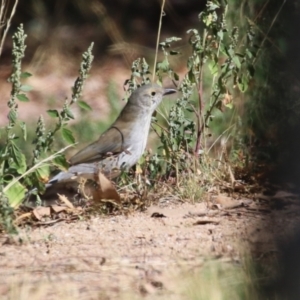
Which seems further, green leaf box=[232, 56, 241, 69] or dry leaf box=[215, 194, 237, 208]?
green leaf box=[232, 56, 241, 69]

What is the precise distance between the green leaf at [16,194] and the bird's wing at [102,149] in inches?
33.3

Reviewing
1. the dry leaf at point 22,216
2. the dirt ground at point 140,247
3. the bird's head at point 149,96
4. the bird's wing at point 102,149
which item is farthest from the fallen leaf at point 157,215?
the bird's head at point 149,96

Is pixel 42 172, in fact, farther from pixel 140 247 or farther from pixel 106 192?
pixel 140 247

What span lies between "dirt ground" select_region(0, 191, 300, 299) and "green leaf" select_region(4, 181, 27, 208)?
177 millimetres

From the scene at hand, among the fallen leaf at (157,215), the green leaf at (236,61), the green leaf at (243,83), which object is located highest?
the green leaf at (236,61)

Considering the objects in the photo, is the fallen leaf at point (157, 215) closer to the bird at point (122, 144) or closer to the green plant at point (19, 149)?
the green plant at point (19, 149)

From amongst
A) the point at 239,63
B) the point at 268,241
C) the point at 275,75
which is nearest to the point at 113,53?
the point at 275,75

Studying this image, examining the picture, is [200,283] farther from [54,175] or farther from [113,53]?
[113,53]

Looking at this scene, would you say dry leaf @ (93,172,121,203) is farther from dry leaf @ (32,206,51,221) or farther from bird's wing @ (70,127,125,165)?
bird's wing @ (70,127,125,165)

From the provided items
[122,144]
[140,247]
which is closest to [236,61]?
[122,144]

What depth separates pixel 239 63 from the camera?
4.88 meters

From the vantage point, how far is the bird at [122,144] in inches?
206

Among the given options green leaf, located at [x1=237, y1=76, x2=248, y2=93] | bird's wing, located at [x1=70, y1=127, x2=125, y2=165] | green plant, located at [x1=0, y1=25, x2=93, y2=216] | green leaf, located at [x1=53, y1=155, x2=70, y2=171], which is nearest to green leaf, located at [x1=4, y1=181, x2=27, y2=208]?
green plant, located at [x1=0, y1=25, x2=93, y2=216]

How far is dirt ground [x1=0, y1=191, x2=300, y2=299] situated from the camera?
3.75 m
